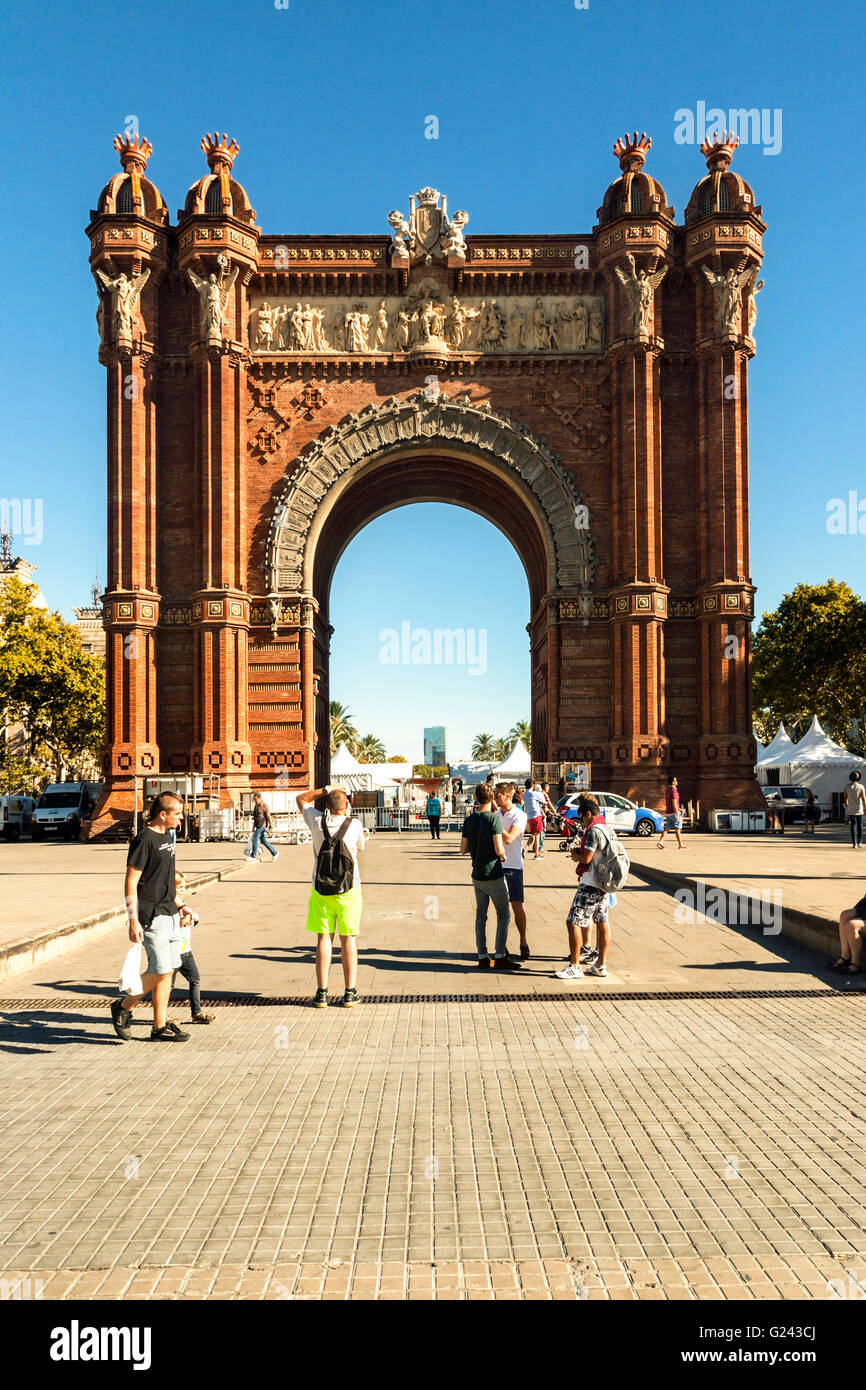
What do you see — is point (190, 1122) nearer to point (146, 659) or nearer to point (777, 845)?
point (777, 845)

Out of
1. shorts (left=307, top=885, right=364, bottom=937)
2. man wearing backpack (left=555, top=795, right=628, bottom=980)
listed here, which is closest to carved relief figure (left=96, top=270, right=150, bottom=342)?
man wearing backpack (left=555, top=795, right=628, bottom=980)

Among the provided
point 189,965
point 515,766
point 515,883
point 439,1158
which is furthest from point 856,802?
point 515,766

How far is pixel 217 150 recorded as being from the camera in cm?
3378

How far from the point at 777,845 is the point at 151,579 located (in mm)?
20130

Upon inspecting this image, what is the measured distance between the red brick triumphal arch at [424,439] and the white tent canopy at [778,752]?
11.9 metres

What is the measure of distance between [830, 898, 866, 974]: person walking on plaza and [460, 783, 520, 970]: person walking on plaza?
2.97 m

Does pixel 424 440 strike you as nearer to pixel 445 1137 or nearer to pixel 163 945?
pixel 163 945

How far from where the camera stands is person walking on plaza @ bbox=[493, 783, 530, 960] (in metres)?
10.6

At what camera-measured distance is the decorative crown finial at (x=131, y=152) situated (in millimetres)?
33812

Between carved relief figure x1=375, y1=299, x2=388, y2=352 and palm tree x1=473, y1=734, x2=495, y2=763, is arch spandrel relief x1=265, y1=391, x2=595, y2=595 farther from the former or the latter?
palm tree x1=473, y1=734, x2=495, y2=763

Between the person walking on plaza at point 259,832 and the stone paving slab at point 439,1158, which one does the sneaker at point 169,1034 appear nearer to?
the stone paving slab at point 439,1158

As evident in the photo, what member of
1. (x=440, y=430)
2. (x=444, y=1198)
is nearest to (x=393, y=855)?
(x=440, y=430)

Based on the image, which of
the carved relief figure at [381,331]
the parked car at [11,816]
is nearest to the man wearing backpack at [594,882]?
the carved relief figure at [381,331]

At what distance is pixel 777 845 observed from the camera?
85.8 ft
